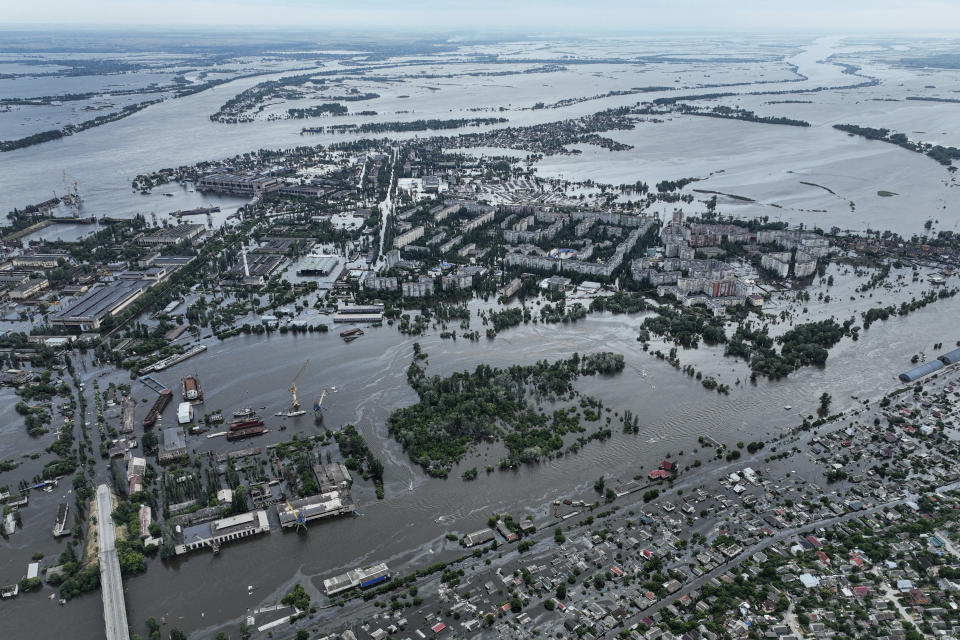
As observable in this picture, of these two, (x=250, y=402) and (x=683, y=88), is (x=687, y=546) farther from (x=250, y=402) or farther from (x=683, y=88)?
(x=683, y=88)

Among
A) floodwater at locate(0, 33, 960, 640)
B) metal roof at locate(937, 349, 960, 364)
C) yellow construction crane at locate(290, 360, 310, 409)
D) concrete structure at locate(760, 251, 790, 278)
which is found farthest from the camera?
concrete structure at locate(760, 251, 790, 278)

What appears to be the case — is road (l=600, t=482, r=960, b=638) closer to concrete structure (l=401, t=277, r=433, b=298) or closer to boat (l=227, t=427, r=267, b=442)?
boat (l=227, t=427, r=267, b=442)

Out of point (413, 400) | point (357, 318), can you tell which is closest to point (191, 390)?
point (413, 400)

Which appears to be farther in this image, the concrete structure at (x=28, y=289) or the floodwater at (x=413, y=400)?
the concrete structure at (x=28, y=289)

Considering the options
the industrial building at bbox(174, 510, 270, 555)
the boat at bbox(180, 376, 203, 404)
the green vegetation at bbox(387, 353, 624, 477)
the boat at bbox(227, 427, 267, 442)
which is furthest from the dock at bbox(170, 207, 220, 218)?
the industrial building at bbox(174, 510, 270, 555)

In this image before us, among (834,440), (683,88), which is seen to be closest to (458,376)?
(834,440)

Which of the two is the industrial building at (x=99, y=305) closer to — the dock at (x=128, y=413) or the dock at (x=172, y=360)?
the dock at (x=172, y=360)

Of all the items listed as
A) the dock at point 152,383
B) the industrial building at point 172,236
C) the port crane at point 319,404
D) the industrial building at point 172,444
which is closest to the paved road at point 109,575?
the industrial building at point 172,444

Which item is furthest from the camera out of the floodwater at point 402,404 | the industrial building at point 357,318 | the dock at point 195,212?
the dock at point 195,212
